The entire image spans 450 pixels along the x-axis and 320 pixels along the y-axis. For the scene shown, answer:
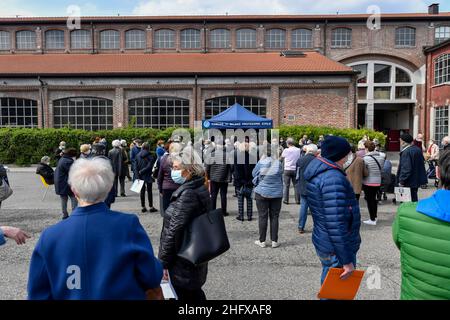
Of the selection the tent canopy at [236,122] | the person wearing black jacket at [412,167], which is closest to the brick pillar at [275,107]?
the tent canopy at [236,122]

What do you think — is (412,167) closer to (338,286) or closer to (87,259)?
(338,286)

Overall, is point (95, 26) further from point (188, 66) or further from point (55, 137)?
point (55, 137)

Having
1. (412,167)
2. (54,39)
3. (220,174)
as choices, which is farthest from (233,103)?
(54,39)

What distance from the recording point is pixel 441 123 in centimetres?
3002

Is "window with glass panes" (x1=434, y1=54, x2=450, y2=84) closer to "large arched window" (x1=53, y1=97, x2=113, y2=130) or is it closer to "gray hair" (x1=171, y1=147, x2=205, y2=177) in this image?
"large arched window" (x1=53, y1=97, x2=113, y2=130)

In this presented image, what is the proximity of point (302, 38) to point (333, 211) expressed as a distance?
34255 mm

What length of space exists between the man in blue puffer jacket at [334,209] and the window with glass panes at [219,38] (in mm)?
33181

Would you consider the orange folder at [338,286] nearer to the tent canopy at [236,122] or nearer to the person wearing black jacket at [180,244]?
the person wearing black jacket at [180,244]

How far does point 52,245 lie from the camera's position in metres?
2.09

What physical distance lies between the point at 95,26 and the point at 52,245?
36879 millimetres

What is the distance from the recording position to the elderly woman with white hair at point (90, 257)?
6.80 feet

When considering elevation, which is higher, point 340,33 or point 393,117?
point 340,33

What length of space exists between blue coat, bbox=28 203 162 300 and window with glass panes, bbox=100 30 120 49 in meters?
36.0
